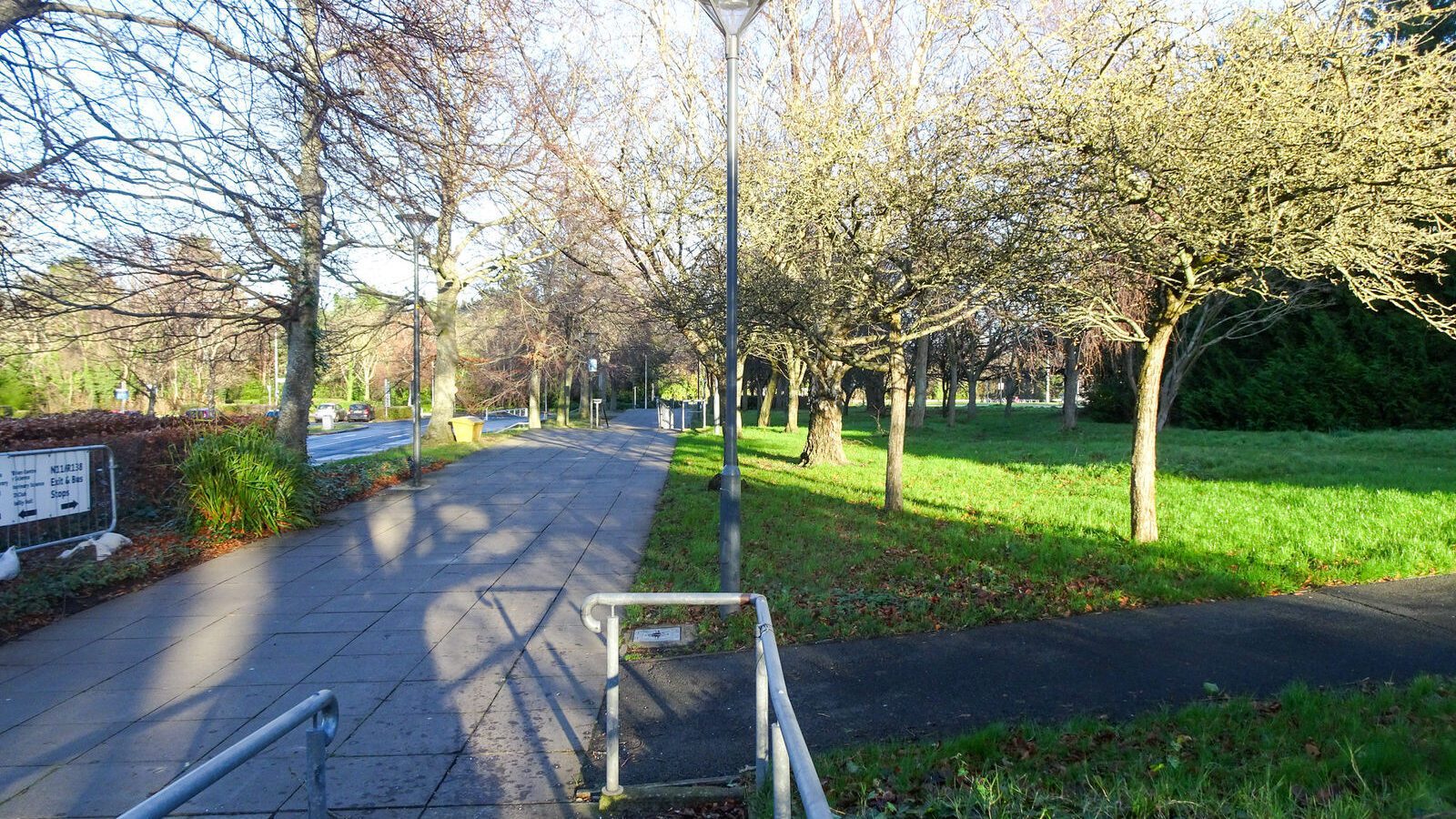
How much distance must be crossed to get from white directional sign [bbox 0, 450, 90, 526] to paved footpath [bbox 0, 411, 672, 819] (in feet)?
5.17

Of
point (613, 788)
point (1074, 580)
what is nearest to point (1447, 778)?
point (613, 788)

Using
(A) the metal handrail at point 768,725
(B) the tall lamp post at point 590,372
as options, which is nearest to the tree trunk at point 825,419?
(A) the metal handrail at point 768,725

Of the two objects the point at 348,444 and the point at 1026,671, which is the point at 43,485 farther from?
the point at 348,444

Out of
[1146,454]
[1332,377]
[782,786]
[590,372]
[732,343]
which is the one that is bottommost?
[782,786]

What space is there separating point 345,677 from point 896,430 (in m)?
7.70

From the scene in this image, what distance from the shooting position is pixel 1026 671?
5.45 m

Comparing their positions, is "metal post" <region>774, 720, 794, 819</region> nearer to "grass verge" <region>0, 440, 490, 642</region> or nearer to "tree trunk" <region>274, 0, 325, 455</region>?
"grass verge" <region>0, 440, 490, 642</region>

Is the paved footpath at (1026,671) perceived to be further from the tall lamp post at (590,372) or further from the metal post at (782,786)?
the tall lamp post at (590,372)

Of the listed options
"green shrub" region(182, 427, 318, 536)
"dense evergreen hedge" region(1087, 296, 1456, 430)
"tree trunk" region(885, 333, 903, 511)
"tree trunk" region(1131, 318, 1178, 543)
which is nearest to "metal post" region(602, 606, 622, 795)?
"tree trunk" region(1131, 318, 1178, 543)

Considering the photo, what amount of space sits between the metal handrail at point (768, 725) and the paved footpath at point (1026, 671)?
22.2 inches

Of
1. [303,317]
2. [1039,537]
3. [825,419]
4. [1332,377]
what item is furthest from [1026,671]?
[1332,377]

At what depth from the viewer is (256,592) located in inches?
328

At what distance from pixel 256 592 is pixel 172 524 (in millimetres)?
3634

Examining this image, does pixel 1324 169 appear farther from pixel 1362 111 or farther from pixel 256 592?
pixel 256 592
